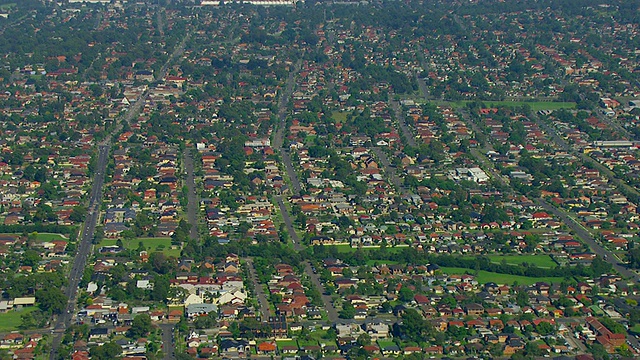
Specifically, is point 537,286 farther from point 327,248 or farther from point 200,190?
point 200,190

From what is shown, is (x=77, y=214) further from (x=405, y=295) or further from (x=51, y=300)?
(x=405, y=295)

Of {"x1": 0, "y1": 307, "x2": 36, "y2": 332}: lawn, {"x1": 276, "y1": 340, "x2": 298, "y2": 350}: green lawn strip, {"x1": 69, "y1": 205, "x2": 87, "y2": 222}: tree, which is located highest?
{"x1": 69, "y1": 205, "x2": 87, "y2": 222}: tree

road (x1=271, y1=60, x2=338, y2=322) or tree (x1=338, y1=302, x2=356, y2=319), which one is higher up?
road (x1=271, y1=60, x2=338, y2=322)

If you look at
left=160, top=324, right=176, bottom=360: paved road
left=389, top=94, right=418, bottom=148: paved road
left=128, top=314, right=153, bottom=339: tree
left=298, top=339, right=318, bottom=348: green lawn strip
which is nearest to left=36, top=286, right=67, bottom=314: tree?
left=128, top=314, right=153, bottom=339: tree

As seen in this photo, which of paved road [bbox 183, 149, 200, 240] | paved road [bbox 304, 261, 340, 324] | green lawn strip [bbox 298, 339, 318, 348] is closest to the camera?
green lawn strip [bbox 298, 339, 318, 348]

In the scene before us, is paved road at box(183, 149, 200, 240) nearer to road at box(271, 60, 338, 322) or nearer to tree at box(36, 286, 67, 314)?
road at box(271, 60, 338, 322)

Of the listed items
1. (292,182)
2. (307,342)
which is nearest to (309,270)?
(307,342)

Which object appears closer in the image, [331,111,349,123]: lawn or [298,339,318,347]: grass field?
[298,339,318,347]: grass field
